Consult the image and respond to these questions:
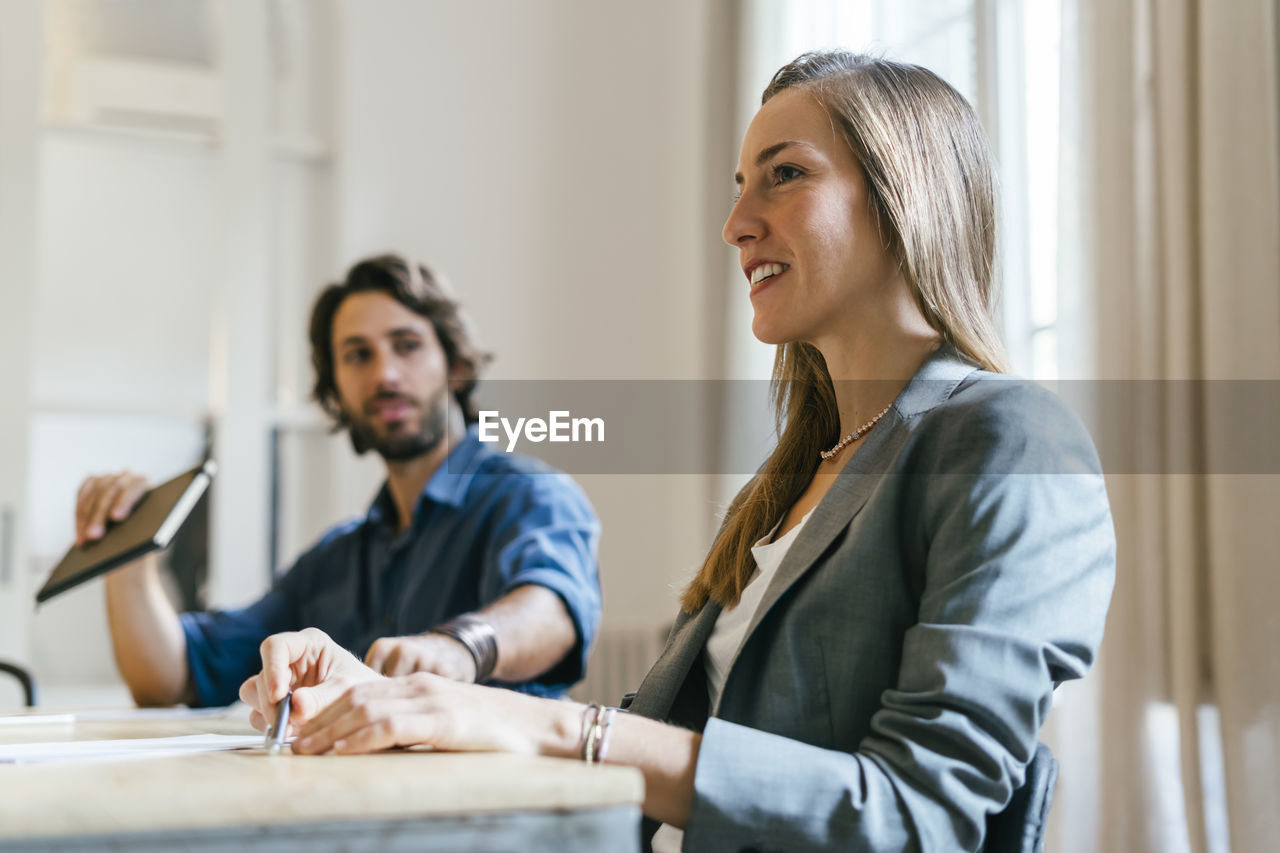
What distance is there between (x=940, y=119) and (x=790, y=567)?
0.49 meters

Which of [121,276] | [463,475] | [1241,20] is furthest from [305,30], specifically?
[1241,20]

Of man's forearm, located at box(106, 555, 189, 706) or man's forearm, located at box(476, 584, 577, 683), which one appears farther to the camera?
man's forearm, located at box(106, 555, 189, 706)

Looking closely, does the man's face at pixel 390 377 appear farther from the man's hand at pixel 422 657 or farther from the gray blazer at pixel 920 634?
the gray blazer at pixel 920 634

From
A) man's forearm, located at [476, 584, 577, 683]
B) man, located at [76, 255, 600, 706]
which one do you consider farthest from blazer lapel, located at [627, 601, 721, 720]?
man's forearm, located at [476, 584, 577, 683]

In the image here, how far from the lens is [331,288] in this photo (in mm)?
2369

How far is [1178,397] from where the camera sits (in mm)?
1779

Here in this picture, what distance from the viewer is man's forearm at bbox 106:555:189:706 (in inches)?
75.7

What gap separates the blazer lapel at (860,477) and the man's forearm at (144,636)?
1.32m

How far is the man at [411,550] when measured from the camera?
1.66m

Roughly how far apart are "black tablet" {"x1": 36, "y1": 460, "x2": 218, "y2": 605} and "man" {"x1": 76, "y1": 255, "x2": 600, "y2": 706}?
0.15 ft

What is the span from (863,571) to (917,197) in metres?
0.39

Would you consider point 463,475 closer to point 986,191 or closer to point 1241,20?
point 986,191

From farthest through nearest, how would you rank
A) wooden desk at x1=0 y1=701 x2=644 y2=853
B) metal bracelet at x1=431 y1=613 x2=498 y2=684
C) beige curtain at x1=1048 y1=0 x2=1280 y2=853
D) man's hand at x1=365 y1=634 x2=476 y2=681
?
1. beige curtain at x1=1048 y1=0 x2=1280 y2=853
2. metal bracelet at x1=431 y1=613 x2=498 y2=684
3. man's hand at x1=365 y1=634 x2=476 y2=681
4. wooden desk at x1=0 y1=701 x2=644 y2=853

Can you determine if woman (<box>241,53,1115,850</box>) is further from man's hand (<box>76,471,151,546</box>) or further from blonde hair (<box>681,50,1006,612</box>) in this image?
man's hand (<box>76,471,151,546</box>)
